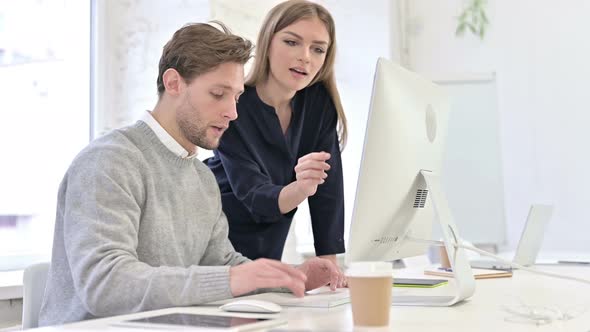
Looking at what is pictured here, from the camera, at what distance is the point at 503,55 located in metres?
4.22

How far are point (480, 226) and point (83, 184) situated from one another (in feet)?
10.4

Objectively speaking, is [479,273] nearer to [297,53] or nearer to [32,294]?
[297,53]

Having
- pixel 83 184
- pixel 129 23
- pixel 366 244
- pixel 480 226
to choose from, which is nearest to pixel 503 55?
pixel 480 226

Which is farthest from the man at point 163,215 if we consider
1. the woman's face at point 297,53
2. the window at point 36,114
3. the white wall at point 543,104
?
the white wall at point 543,104

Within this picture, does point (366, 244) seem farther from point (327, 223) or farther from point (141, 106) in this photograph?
point (141, 106)

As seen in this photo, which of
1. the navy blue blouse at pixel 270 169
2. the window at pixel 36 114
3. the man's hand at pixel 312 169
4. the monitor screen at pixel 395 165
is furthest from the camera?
the window at pixel 36 114

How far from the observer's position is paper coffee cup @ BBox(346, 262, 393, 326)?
1.10 metres

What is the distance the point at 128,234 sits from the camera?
4.39 feet

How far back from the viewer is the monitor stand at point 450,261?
1432 mm

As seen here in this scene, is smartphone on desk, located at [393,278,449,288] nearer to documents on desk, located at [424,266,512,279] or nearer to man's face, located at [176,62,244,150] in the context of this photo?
documents on desk, located at [424,266,512,279]

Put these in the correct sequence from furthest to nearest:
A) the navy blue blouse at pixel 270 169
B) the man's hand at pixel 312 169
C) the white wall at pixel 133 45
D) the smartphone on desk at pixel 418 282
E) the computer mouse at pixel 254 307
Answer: the white wall at pixel 133 45
the navy blue blouse at pixel 270 169
the smartphone on desk at pixel 418 282
the man's hand at pixel 312 169
the computer mouse at pixel 254 307

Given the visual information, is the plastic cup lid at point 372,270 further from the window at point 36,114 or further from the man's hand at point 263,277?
the window at point 36,114

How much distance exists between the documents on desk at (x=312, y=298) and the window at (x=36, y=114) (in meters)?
1.11

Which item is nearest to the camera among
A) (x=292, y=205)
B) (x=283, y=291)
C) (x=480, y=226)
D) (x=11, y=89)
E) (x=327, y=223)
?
(x=283, y=291)
